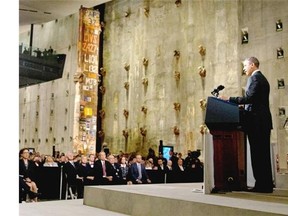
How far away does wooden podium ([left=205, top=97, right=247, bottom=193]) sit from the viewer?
14.6ft

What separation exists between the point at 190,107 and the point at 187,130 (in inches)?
35.5

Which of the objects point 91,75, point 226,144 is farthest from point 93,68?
point 226,144

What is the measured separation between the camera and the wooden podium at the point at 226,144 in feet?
14.6

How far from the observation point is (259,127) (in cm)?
451

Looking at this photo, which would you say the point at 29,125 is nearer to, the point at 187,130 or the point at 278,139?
the point at 187,130

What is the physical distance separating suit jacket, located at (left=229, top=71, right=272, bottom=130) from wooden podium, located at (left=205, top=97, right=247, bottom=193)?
12 centimetres

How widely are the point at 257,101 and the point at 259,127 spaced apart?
296 millimetres

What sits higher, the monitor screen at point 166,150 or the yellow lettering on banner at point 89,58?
the yellow lettering on banner at point 89,58

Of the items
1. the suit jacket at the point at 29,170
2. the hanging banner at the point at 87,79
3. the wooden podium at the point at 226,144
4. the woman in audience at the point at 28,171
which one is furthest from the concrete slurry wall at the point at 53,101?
the wooden podium at the point at 226,144

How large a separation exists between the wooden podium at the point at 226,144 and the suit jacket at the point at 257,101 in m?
0.12

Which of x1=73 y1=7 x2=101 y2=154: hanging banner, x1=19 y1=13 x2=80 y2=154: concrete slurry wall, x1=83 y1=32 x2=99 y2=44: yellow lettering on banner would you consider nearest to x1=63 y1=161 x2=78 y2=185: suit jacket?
x1=73 y1=7 x2=101 y2=154: hanging banner

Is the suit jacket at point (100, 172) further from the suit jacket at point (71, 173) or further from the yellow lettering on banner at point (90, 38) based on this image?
the yellow lettering on banner at point (90, 38)

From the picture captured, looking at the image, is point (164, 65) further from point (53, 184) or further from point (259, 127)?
point (259, 127)
